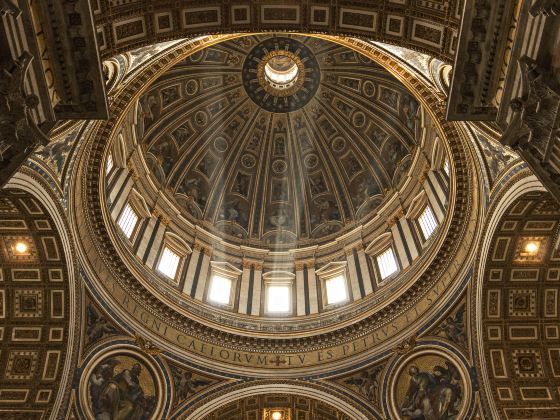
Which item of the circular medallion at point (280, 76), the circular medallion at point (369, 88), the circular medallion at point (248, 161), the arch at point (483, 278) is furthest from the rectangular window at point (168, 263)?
the circular medallion at point (369, 88)

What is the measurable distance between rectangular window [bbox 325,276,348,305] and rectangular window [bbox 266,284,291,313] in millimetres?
1833

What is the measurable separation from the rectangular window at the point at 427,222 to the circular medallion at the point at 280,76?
39.8 ft

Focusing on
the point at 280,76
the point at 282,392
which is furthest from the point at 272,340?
the point at 280,76

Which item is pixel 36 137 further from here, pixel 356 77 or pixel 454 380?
pixel 356 77

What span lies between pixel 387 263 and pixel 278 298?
5120mm

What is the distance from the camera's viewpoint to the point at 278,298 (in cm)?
2712

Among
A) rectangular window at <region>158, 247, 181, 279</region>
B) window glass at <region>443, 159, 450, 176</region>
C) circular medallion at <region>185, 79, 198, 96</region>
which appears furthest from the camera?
circular medallion at <region>185, 79, 198, 96</region>

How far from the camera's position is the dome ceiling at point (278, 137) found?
3042 cm

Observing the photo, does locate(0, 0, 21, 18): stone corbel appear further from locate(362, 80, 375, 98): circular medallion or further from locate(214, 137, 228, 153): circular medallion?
locate(362, 80, 375, 98): circular medallion

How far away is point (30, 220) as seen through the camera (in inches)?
698

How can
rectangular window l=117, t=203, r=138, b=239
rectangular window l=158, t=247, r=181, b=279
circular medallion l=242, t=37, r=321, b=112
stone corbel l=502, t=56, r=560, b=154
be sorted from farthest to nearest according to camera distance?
circular medallion l=242, t=37, r=321, b=112 < rectangular window l=158, t=247, r=181, b=279 < rectangular window l=117, t=203, r=138, b=239 < stone corbel l=502, t=56, r=560, b=154

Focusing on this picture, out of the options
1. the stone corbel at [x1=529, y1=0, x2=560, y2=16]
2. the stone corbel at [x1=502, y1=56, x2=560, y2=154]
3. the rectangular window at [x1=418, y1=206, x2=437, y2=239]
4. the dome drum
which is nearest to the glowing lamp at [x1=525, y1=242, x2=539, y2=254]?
the dome drum

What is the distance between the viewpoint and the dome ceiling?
3042cm

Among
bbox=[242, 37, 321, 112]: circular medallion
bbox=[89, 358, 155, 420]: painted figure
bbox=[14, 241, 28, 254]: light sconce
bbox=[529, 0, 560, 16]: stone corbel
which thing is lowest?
bbox=[89, 358, 155, 420]: painted figure
